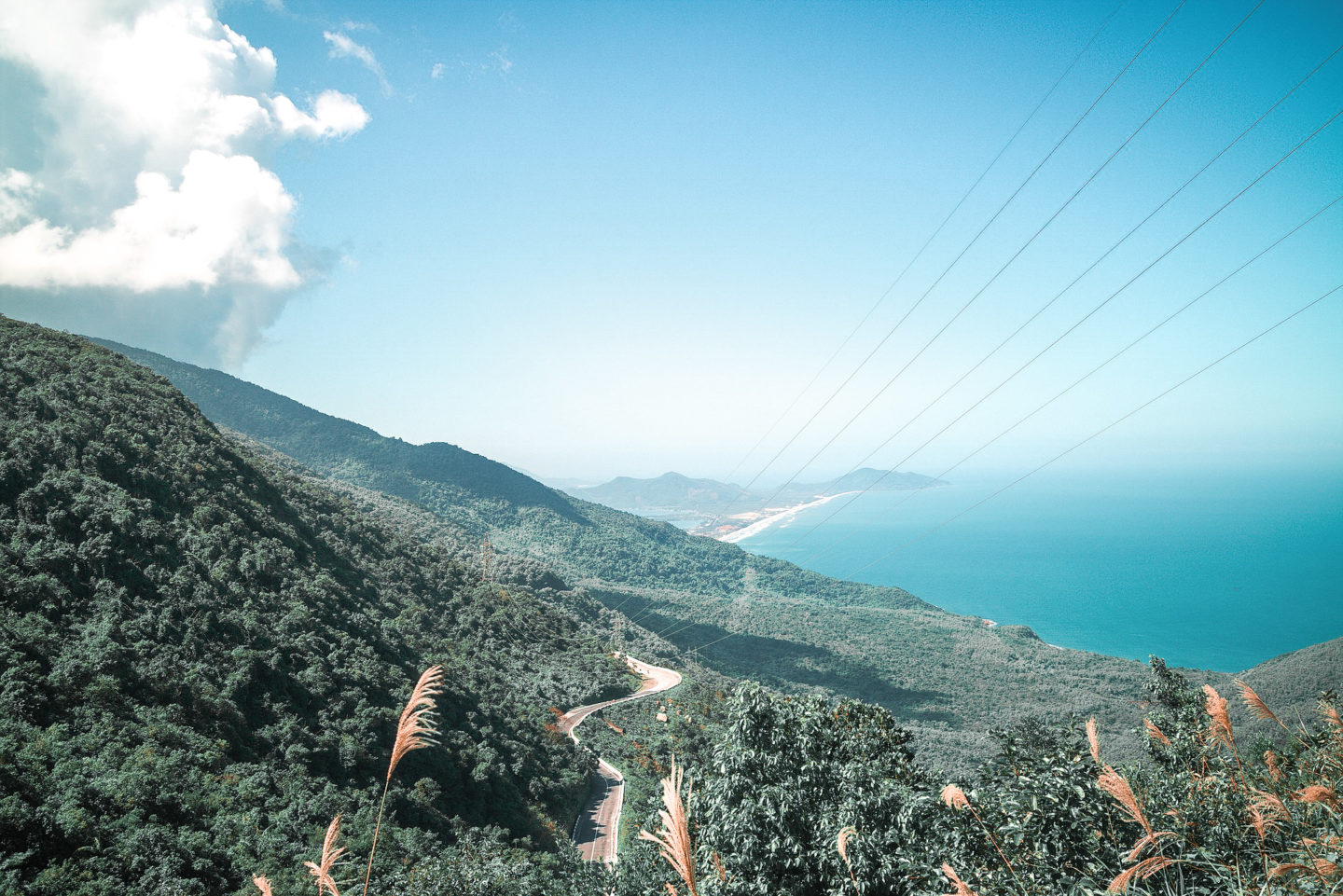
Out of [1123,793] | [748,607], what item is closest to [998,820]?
[1123,793]

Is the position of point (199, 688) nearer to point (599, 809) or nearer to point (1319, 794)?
→ point (599, 809)

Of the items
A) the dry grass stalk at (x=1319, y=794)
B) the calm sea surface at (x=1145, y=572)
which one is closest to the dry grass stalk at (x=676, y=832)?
the dry grass stalk at (x=1319, y=794)

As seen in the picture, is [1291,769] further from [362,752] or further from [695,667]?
[695,667]

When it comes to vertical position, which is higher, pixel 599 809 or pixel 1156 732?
pixel 1156 732

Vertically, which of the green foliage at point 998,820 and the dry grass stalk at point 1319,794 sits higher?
the dry grass stalk at point 1319,794

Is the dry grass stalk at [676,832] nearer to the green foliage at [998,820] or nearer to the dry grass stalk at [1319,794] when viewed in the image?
the green foliage at [998,820]

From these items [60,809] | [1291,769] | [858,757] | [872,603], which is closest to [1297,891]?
[858,757]
